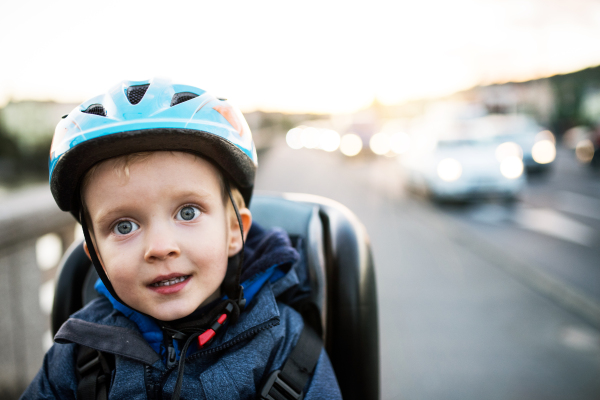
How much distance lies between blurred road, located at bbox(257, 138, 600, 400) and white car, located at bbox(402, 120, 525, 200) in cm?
42

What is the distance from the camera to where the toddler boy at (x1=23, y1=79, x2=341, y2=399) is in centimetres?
132

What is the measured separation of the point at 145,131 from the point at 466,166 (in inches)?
344

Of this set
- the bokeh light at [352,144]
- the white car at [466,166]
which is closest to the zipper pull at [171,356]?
the white car at [466,166]

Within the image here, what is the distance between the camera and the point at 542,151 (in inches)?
502

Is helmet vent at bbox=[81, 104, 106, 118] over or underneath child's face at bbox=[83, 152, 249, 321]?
over

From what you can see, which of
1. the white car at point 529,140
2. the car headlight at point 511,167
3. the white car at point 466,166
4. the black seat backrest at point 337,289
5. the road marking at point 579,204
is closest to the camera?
the black seat backrest at point 337,289

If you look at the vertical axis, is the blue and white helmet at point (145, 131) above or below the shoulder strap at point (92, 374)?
above

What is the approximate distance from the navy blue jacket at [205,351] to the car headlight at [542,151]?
43.8 ft

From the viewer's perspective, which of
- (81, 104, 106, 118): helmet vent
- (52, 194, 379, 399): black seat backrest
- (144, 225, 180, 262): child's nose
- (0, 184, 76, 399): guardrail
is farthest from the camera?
(0, 184, 76, 399): guardrail

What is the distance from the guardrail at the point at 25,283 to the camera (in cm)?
252

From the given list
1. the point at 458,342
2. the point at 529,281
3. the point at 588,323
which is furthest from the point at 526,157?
the point at 458,342

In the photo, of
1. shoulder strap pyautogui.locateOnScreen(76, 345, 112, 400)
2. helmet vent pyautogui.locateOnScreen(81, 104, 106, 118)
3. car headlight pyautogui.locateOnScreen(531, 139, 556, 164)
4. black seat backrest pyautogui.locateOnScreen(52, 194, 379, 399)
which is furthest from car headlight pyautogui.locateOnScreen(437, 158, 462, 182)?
shoulder strap pyautogui.locateOnScreen(76, 345, 112, 400)

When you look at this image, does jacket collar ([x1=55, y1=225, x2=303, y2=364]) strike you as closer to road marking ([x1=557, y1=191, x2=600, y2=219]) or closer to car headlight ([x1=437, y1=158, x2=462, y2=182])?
car headlight ([x1=437, y1=158, x2=462, y2=182])

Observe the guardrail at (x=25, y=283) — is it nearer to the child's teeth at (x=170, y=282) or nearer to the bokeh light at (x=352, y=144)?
the child's teeth at (x=170, y=282)
